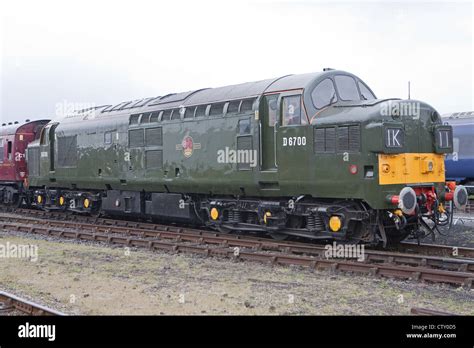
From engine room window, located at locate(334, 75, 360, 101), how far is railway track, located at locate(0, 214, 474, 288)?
3608mm

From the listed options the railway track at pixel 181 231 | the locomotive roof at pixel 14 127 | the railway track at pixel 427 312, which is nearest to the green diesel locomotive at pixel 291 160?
the railway track at pixel 181 231

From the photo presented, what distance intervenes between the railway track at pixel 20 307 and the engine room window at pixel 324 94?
7.30 metres

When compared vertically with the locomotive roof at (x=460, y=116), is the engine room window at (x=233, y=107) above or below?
below

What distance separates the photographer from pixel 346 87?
41.4ft

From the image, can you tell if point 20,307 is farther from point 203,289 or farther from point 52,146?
point 52,146

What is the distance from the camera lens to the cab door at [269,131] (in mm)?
12586

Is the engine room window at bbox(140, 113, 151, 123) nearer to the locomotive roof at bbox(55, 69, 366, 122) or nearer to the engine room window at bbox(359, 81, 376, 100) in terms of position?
the locomotive roof at bbox(55, 69, 366, 122)

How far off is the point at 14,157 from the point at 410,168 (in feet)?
61.2

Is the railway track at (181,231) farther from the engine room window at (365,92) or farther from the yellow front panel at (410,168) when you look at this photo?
the engine room window at (365,92)

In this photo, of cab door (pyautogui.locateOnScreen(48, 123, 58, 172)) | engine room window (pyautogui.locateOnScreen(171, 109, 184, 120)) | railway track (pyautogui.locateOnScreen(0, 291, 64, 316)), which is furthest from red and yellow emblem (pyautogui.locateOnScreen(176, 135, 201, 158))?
cab door (pyautogui.locateOnScreen(48, 123, 58, 172))

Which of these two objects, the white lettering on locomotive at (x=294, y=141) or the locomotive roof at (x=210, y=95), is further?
the locomotive roof at (x=210, y=95)

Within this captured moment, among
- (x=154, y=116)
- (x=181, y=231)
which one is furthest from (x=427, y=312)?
(x=154, y=116)

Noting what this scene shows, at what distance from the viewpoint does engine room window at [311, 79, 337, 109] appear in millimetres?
12008

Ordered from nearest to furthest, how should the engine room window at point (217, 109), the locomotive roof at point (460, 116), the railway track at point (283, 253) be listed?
1. the railway track at point (283, 253)
2. the engine room window at point (217, 109)
3. the locomotive roof at point (460, 116)
